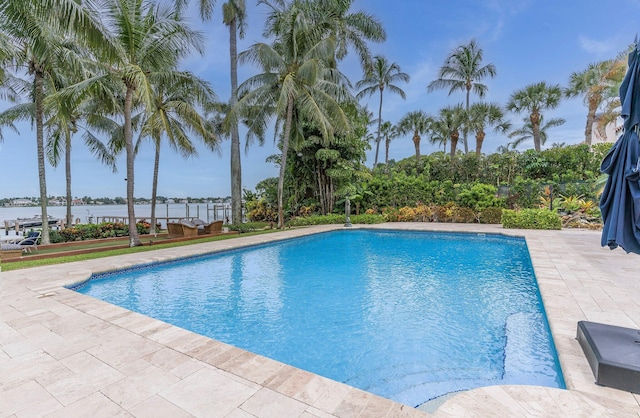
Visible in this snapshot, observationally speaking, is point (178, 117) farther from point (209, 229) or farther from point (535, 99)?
point (535, 99)

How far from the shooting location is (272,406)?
2.22m

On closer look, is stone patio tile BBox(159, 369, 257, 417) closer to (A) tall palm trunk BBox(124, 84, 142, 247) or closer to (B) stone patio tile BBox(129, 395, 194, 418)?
(B) stone patio tile BBox(129, 395, 194, 418)

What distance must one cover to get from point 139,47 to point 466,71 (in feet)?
65.8

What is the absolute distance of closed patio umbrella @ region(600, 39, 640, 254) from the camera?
8.22ft

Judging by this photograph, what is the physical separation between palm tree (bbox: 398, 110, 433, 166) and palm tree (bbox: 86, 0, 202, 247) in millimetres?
21534

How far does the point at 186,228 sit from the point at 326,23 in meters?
11.4

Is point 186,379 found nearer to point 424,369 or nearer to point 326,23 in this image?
point 424,369

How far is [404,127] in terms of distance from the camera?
28359mm

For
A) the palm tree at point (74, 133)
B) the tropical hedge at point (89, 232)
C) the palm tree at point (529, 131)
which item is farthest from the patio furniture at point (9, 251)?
the palm tree at point (529, 131)

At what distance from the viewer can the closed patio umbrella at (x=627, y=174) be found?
251 cm

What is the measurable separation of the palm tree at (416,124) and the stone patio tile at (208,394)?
26.8m

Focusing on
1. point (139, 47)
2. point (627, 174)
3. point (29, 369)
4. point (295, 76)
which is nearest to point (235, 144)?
point (295, 76)

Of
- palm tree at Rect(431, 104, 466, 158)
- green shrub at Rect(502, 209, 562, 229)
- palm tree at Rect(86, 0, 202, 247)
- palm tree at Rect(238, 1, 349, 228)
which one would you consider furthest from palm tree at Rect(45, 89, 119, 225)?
palm tree at Rect(431, 104, 466, 158)

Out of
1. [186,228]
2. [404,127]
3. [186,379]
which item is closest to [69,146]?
[186,228]
